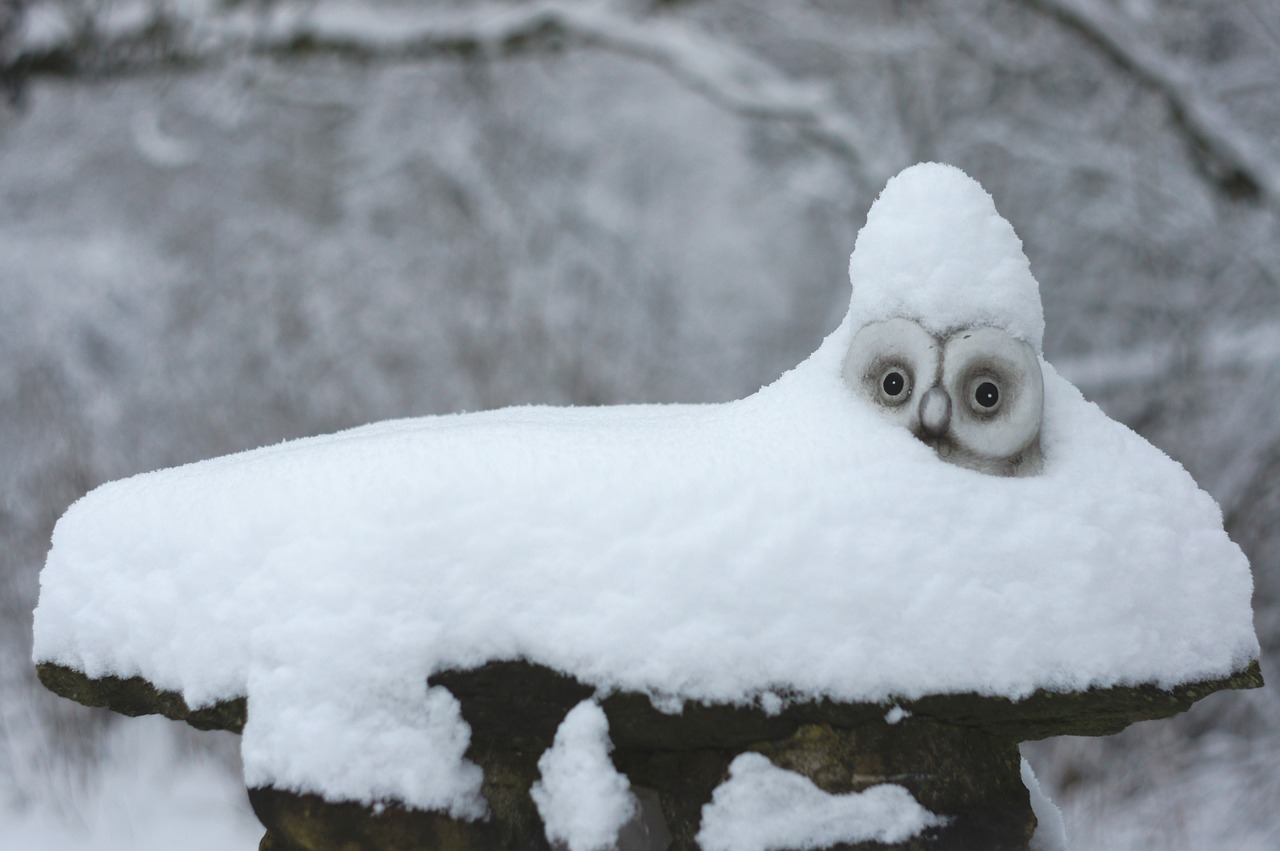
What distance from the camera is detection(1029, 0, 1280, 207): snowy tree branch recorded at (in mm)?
3459

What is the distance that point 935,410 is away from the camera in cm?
146

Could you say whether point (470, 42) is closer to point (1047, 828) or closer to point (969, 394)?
point (969, 394)

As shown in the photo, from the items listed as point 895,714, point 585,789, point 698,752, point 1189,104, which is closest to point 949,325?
point 895,714

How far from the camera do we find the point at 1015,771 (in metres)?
1.58

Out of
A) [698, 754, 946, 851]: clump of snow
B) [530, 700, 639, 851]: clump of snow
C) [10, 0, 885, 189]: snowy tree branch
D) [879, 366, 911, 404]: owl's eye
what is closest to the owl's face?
[879, 366, 911, 404]: owl's eye

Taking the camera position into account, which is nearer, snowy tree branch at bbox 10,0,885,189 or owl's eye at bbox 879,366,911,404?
owl's eye at bbox 879,366,911,404

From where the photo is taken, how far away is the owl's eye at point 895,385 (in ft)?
5.01

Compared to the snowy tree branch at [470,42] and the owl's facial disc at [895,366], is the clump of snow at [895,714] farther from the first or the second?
the snowy tree branch at [470,42]

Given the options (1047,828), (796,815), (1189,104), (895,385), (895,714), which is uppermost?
(1189,104)

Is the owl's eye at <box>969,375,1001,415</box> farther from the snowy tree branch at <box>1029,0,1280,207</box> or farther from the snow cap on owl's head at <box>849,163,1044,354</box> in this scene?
→ the snowy tree branch at <box>1029,0,1280,207</box>

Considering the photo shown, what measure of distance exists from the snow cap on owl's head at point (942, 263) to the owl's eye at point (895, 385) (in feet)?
0.27

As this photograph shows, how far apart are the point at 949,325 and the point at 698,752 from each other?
2.41 ft

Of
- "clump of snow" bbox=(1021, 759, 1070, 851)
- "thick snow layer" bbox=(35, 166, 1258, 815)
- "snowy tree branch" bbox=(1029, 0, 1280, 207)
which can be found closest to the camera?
"thick snow layer" bbox=(35, 166, 1258, 815)

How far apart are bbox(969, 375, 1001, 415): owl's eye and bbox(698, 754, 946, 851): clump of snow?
0.56 meters
